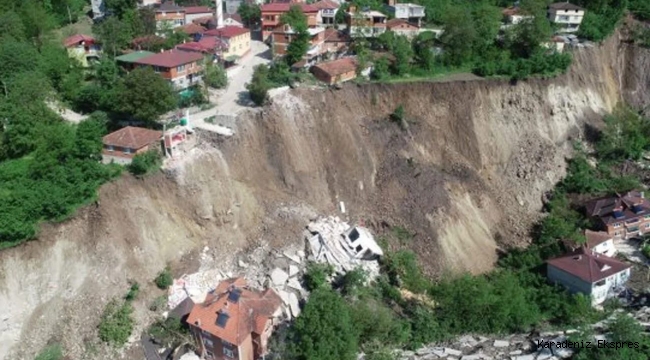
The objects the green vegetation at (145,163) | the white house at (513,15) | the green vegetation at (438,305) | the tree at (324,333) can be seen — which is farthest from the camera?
the white house at (513,15)

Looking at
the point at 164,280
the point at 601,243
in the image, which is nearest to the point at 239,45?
the point at 164,280

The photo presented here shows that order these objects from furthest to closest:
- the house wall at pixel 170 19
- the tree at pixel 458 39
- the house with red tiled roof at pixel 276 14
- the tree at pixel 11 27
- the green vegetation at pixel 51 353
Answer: the house wall at pixel 170 19 → the house with red tiled roof at pixel 276 14 → the tree at pixel 458 39 → the tree at pixel 11 27 → the green vegetation at pixel 51 353

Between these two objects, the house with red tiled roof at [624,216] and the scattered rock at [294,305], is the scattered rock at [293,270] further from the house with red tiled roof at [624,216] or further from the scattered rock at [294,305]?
the house with red tiled roof at [624,216]

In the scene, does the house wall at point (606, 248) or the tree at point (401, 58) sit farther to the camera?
the tree at point (401, 58)

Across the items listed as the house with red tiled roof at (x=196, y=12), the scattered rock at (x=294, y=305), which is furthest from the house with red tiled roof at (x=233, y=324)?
the house with red tiled roof at (x=196, y=12)

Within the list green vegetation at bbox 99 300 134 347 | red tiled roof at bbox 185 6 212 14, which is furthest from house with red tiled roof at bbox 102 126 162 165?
red tiled roof at bbox 185 6 212 14

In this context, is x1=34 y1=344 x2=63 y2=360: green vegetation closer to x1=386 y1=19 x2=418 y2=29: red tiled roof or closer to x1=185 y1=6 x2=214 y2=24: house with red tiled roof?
x1=185 y1=6 x2=214 y2=24: house with red tiled roof

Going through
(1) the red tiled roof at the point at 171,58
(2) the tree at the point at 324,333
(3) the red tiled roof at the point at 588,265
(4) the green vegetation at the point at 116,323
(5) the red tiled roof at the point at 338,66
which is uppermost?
(1) the red tiled roof at the point at 171,58
